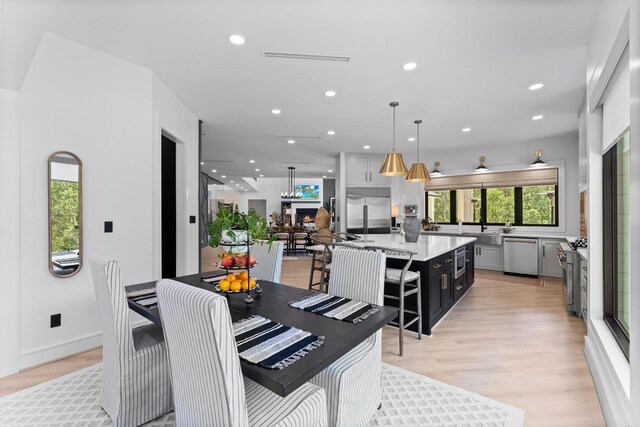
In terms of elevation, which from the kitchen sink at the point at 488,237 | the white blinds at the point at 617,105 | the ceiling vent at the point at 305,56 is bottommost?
the kitchen sink at the point at 488,237

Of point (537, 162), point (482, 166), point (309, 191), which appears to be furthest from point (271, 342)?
point (309, 191)

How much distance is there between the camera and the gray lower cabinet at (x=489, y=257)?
237 inches

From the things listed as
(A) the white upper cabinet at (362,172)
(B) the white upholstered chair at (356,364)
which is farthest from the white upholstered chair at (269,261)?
(A) the white upper cabinet at (362,172)

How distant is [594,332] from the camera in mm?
2279

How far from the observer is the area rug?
1.80 metres

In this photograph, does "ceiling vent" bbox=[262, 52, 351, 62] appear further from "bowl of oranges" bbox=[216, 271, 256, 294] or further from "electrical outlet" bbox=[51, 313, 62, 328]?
"electrical outlet" bbox=[51, 313, 62, 328]

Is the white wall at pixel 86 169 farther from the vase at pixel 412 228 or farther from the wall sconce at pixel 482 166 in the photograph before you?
the wall sconce at pixel 482 166

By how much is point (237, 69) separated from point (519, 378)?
365 cm

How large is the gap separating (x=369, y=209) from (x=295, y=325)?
573 centimetres

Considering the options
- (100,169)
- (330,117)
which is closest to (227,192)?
(330,117)

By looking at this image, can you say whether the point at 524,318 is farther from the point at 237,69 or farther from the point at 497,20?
the point at 237,69

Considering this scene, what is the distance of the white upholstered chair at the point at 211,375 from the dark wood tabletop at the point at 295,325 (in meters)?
0.12

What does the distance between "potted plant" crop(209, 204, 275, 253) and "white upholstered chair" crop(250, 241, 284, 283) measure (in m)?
0.79

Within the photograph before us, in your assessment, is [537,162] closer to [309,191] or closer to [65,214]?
[65,214]
